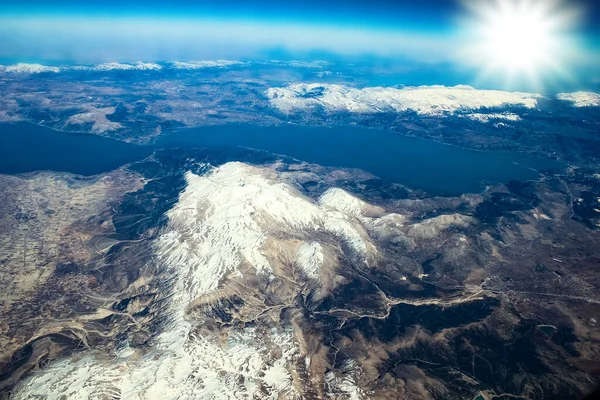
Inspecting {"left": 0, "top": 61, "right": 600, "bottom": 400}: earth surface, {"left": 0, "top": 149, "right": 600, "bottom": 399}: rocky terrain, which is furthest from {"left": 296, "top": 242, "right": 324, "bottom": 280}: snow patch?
{"left": 0, "top": 61, "right": 600, "bottom": 400}: earth surface

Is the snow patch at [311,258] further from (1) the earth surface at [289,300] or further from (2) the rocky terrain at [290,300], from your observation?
(1) the earth surface at [289,300]

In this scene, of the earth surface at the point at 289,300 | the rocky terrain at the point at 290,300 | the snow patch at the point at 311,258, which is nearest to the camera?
the earth surface at the point at 289,300

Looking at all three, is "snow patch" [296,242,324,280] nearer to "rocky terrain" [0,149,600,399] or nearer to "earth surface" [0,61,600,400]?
"rocky terrain" [0,149,600,399]

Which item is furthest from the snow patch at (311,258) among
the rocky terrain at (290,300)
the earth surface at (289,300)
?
the earth surface at (289,300)

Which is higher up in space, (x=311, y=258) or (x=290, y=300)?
(x=311, y=258)

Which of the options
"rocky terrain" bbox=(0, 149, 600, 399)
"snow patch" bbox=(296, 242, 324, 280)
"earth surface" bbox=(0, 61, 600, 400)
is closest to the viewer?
"earth surface" bbox=(0, 61, 600, 400)

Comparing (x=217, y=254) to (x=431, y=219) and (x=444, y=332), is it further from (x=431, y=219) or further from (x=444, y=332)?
(x=431, y=219)

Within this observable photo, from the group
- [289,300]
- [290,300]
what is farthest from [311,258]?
[289,300]

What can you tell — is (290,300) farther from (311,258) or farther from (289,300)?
(311,258)
